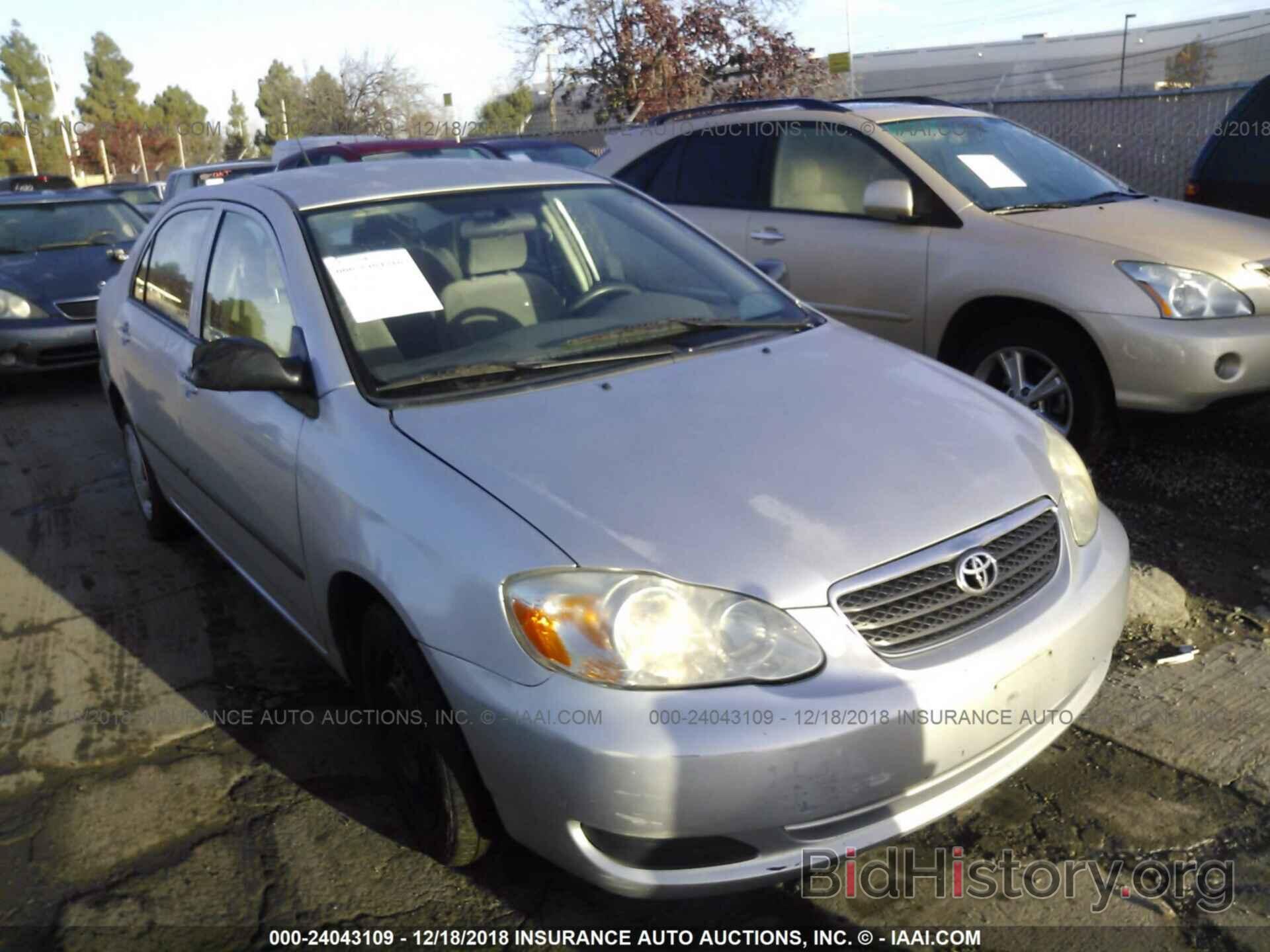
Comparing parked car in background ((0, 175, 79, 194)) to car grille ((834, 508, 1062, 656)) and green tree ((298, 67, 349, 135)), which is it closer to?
green tree ((298, 67, 349, 135))

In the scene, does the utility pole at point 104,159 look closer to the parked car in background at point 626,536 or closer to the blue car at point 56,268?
the blue car at point 56,268

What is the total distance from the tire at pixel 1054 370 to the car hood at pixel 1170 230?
1.42ft

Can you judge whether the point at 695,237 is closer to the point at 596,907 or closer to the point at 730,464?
the point at 730,464

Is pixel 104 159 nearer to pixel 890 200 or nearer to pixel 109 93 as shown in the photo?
pixel 109 93

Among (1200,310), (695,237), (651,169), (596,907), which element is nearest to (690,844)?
(596,907)

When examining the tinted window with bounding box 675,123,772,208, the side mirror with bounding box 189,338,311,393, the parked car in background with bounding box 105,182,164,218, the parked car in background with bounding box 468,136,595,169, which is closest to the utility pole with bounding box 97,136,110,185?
the parked car in background with bounding box 105,182,164,218

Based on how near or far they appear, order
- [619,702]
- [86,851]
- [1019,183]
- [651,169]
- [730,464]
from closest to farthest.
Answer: [619,702] → [730,464] → [86,851] → [1019,183] → [651,169]

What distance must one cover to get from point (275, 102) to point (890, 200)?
4901 centimetres

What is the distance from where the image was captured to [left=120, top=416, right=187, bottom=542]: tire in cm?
468

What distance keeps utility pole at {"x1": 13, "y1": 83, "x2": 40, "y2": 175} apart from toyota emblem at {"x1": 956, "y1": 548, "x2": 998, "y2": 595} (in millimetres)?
55736

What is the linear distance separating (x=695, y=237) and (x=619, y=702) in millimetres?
2187

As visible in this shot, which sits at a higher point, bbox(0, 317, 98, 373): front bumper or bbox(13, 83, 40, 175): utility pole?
bbox(13, 83, 40, 175): utility pole

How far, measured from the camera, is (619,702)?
2082mm

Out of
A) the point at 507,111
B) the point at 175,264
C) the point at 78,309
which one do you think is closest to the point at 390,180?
the point at 175,264
